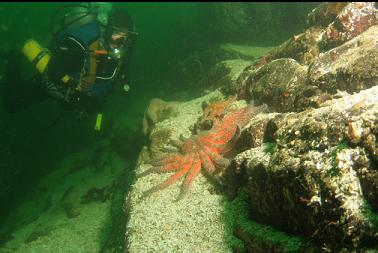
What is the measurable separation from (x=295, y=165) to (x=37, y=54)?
6.29 metres

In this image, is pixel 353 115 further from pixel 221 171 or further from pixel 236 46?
pixel 236 46

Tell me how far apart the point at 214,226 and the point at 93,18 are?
5.29 meters

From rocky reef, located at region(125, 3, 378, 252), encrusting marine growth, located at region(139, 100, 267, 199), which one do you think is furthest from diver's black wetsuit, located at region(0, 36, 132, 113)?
encrusting marine growth, located at region(139, 100, 267, 199)

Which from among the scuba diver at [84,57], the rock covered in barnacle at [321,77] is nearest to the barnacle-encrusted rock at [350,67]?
the rock covered in barnacle at [321,77]

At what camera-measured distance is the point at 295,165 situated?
8.05ft

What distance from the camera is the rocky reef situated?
220 centimetres

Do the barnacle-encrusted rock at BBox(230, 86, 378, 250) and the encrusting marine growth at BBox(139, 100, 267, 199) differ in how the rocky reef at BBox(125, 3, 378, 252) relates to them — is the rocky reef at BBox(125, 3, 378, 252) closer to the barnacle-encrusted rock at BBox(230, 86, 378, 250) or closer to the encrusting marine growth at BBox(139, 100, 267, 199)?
the barnacle-encrusted rock at BBox(230, 86, 378, 250)

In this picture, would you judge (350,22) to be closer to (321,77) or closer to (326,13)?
(326,13)

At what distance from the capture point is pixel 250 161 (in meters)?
3.10

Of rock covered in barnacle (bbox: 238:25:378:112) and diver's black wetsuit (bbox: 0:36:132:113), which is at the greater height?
rock covered in barnacle (bbox: 238:25:378:112)

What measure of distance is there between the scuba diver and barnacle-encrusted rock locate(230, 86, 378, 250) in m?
4.59

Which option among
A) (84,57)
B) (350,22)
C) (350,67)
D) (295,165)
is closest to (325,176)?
(295,165)

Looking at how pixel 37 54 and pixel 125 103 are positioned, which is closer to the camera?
pixel 37 54

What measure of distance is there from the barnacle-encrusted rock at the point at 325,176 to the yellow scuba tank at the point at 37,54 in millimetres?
5548
